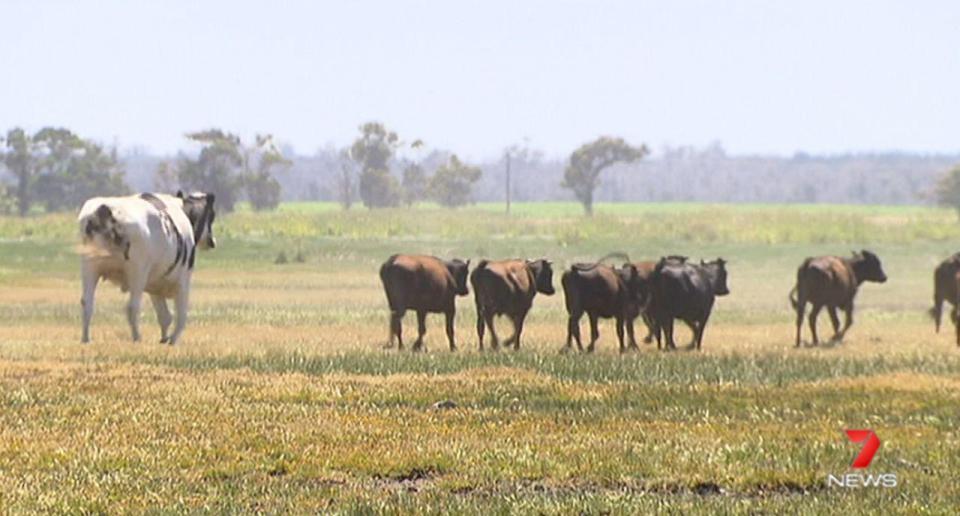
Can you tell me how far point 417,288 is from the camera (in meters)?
29.8

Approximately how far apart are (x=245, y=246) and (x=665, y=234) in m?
24.6

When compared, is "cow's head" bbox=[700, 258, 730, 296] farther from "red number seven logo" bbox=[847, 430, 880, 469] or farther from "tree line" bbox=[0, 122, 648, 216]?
"tree line" bbox=[0, 122, 648, 216]

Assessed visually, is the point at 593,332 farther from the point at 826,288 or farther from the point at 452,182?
the point at 452,182

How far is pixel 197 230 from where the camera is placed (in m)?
32.3

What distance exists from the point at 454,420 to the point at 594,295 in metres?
11.1

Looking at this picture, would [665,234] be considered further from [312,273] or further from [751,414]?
[751,414]

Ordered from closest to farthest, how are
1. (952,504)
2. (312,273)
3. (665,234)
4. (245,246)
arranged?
1. (952,504)
2. (312,273)
3. (245,246)
4. (665,234)

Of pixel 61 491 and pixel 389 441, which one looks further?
pixel 389 441

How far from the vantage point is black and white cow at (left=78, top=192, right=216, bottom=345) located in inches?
1154

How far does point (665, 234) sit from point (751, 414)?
74.5 metres

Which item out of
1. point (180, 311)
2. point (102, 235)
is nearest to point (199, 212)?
point (180, 311)

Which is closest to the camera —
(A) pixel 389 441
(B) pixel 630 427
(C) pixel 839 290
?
(A) pixel 389 441

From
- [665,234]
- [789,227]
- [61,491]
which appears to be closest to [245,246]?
[665,234]

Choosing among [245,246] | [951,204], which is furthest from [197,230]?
[951,204]
